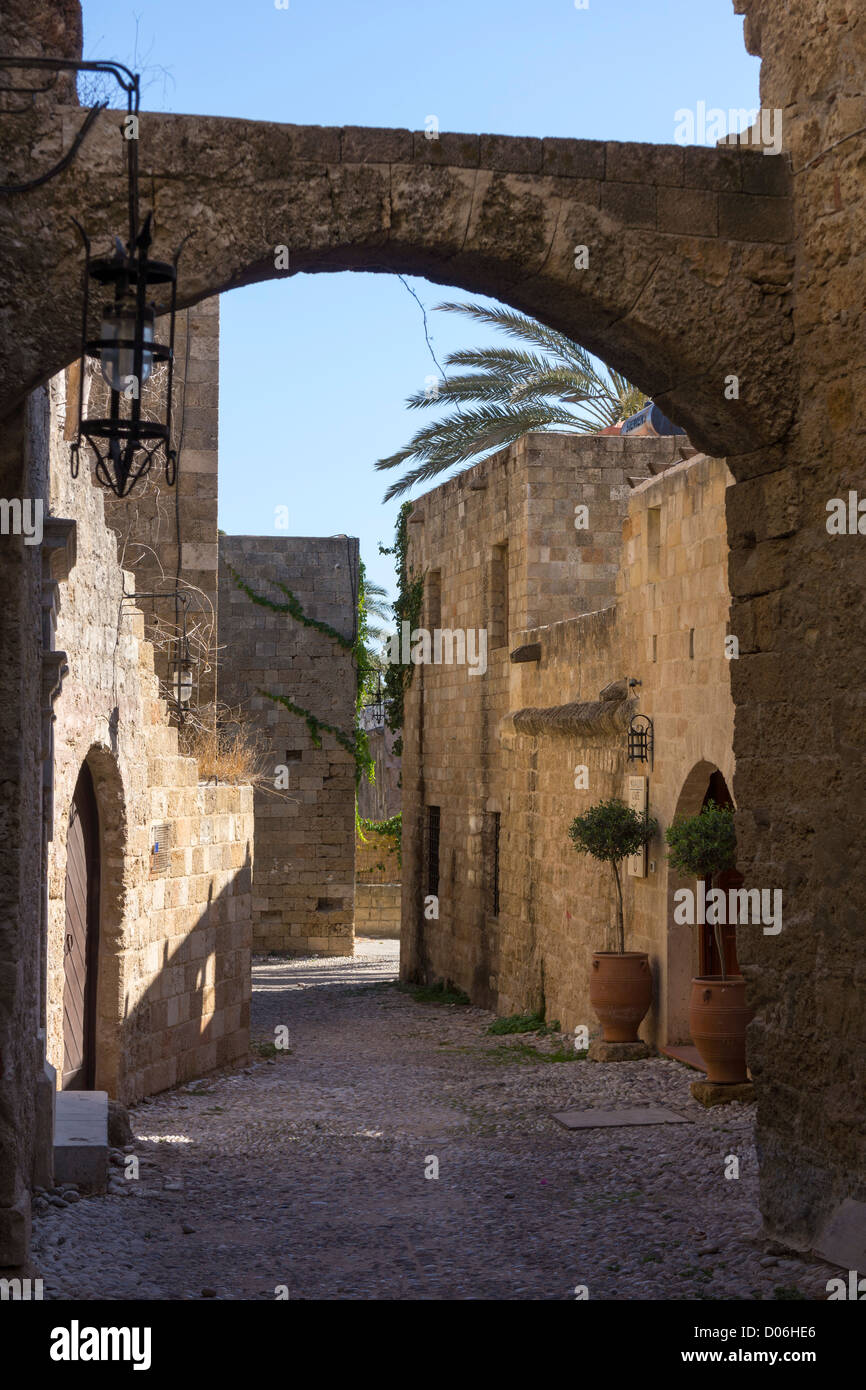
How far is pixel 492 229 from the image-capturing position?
4.76 metres

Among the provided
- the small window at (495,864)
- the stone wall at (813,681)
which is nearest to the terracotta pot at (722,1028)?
the stone wall at (813,681)

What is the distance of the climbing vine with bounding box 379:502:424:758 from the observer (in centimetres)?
1767

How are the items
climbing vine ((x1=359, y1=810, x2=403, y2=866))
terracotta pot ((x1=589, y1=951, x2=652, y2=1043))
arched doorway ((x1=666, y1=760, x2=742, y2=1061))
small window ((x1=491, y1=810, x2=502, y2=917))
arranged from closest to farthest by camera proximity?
arched doorway ((x1=666, y1=760, x2=742, y2=1061)), terracotta pot ((x1=589, y1=951, x2=652, y2=1043)), small window ((x1=491, y1=810, x2=502, y2=917)), climbing vine ((x1=359, y1=810, x2=403, y2=866))

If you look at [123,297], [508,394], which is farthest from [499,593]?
[123,297]

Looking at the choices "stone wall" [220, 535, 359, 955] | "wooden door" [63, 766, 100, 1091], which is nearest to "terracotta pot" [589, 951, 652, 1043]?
"wooden door" [63, 766, 100, 1091]

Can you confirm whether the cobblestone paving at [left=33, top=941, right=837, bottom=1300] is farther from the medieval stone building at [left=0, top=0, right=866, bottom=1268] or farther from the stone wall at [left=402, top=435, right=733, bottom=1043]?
the stone wall at [left=402, top=435, right=733, bottom=1043]

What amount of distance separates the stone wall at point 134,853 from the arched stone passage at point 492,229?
256cm

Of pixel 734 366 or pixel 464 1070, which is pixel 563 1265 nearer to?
pixel 734 366

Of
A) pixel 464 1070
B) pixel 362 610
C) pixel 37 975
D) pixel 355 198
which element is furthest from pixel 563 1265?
pixel 362 610

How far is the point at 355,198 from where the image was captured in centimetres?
466

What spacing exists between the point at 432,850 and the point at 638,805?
7.52m

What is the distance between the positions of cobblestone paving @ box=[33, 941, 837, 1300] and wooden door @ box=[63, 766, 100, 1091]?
19.5 inches

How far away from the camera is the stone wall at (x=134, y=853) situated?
7.39m

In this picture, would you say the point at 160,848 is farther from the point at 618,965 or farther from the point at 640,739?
the point at 640,739
